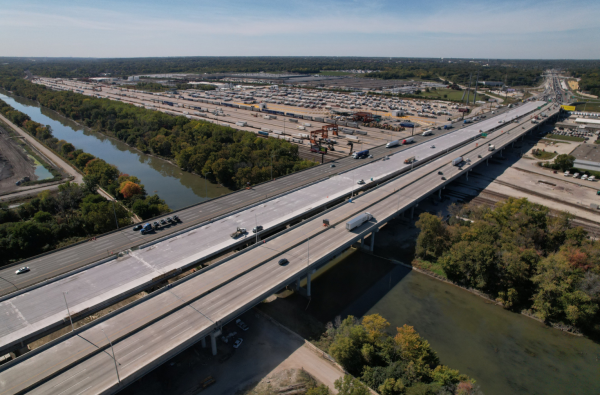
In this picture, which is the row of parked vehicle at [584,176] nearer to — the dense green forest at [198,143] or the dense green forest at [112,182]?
the dense green forest at [198,143]

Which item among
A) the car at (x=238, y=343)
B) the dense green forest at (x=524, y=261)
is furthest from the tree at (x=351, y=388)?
the dense green forest at (x=524, y=261)

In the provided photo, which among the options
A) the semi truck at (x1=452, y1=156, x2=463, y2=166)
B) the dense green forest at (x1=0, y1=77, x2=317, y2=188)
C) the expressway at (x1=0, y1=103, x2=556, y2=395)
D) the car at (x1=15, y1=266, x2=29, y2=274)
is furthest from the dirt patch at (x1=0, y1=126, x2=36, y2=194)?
the semi truck at (x1=452, y1=156, x2=463, y2=166)

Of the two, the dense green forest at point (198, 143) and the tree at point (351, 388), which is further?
the dense green forest at point (198, 143)

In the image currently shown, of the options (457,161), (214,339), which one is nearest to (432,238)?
(214,339)

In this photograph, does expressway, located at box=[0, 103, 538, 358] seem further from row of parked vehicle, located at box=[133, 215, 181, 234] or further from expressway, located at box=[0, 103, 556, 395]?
row of parked vehicle, located at box=[133, 215, 181, 234]

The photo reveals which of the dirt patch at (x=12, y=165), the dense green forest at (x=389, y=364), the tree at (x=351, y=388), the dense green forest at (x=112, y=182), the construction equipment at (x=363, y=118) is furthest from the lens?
the construction equipment at (x=363, y=118)

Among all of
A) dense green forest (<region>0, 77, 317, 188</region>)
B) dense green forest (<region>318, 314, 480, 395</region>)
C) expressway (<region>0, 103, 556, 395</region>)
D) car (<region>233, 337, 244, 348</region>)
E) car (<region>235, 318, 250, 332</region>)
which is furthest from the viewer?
dense green forest (<region>0, 77, 317, 188</region>)

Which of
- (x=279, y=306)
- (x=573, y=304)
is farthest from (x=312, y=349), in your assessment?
(x=573, y=304)
